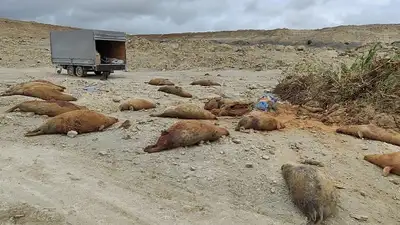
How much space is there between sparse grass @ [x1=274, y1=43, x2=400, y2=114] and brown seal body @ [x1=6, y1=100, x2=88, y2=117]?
17.8ft

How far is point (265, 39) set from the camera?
41250mm

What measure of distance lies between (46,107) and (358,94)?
661 centimetres

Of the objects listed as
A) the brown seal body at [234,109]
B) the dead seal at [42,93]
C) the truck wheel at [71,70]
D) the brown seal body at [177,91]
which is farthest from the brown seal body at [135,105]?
the truck wheel at [71,70]

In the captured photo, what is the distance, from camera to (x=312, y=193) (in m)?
5.89

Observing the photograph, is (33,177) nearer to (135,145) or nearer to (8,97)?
(135,145)

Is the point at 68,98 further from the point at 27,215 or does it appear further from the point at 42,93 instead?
the point at 27,215

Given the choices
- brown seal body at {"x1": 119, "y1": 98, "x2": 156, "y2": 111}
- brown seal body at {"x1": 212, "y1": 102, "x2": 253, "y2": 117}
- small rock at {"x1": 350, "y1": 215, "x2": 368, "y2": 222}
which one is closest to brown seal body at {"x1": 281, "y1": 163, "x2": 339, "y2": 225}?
small rock at {"x1": 350, "y1": 215, "x2": 368, "y2": 222}

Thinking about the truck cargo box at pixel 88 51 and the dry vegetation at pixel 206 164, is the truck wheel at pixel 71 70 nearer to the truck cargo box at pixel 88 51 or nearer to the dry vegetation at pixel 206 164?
the truck cargo box at pixel 88 51

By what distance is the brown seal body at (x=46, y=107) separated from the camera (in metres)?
9.74

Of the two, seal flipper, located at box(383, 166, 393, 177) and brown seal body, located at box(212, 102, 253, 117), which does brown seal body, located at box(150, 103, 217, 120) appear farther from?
seal flipper, located at box(383, 166, 393, 177)

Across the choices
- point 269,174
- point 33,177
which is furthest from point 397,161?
point 33,177

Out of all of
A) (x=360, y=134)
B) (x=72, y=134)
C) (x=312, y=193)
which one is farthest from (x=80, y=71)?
(x=312, y=193)

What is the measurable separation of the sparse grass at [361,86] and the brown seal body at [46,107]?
5.41 meters

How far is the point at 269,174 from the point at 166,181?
4.76 ft
